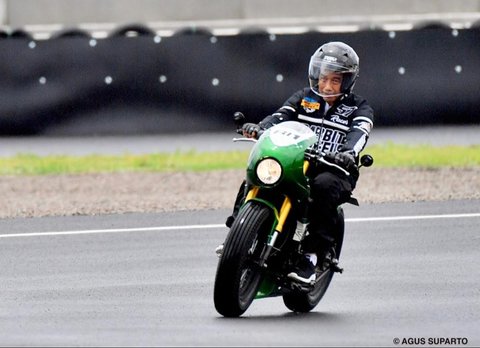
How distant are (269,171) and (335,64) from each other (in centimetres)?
92

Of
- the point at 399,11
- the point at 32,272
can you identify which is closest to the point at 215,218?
the point at 32,272

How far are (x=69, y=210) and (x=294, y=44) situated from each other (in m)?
5.05

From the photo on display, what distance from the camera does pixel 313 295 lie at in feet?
26.8

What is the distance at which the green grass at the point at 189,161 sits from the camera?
15570mm

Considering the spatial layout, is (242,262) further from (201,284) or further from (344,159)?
(201,284)

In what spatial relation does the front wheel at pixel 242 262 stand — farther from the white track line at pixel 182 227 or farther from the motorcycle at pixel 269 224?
the white track line at pixel 182 227

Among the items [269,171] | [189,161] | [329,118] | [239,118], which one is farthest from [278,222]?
[189,161]

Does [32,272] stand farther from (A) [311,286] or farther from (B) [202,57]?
(B) [202,57]

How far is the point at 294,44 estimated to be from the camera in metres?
17.2

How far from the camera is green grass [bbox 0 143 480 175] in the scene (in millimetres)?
15570

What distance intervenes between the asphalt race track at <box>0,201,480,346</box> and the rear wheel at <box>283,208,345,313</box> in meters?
0.07

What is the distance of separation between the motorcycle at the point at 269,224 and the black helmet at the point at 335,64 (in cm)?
44

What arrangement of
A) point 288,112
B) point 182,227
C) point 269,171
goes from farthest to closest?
1. point 182,227
2. point 288,112
3. point 269,171

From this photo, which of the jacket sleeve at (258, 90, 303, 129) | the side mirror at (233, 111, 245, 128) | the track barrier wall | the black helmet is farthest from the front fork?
the track barrier wall
